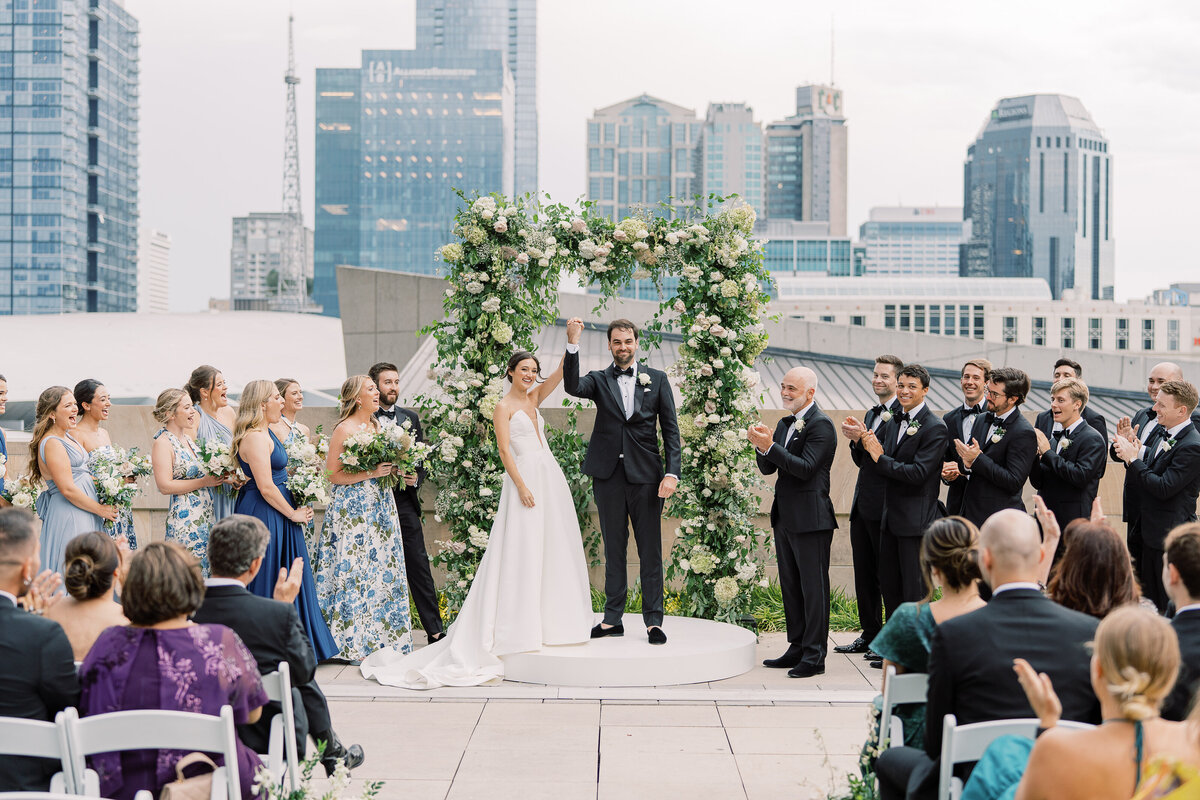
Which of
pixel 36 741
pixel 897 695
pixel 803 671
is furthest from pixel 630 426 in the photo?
pixel 36 741

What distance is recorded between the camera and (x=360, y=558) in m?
7.04

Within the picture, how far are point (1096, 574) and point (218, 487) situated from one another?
5326 mm

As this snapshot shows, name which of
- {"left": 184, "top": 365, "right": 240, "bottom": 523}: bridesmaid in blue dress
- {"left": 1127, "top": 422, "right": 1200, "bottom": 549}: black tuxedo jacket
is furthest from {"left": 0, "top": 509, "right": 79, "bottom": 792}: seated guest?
{"left": 1127, "top": 422, "right": 1200, "bottom": 549}: black tuxedo jacket

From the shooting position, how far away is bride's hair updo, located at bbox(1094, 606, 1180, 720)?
2.38 metres

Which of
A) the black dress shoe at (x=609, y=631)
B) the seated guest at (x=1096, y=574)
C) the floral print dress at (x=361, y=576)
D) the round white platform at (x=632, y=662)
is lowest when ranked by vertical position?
the round white platform at (x=632, y=662)

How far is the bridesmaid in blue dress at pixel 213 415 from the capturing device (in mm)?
6977

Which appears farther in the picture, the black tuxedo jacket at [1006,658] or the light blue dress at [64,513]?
the light blue dress at [64,513]

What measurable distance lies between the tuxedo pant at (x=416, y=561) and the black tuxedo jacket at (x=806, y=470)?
94.5 inches

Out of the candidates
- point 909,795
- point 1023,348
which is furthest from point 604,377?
point 1023,348

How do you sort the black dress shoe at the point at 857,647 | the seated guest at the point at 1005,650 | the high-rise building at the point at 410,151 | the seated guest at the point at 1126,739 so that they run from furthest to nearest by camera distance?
1. the high-rise building at the point at 410,151
2. the black dress shoe at the point at 857,647
3. the seated guest at the point at 1005,650
4. the seated guest at the point at 1126,739

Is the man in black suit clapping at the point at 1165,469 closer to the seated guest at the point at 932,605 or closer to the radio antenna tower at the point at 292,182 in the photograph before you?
the seated guest at the point at 932,605

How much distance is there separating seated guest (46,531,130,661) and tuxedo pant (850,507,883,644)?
15.2ft

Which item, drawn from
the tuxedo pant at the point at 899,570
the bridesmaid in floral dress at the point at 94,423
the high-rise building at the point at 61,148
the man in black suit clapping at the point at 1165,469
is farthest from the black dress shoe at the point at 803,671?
the high-rise building at the point at 61,148

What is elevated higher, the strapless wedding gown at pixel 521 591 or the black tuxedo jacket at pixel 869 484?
the black tuxedo jacket at pixel 869 484
